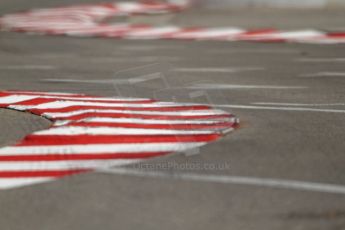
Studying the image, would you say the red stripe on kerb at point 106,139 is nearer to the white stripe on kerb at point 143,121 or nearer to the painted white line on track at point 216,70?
the white stripe on kerb at point 143,121

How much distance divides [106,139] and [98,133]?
0.23m

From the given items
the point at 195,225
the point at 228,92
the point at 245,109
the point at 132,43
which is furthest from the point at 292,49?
the point at 195,225

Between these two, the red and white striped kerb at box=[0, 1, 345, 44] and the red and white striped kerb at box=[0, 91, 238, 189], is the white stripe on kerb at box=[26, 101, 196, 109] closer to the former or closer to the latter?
the red and white striped kerb at box=[0, 91, 238, 189]

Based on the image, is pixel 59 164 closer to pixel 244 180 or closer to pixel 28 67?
pixel 244 180

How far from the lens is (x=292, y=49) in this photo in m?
16.0

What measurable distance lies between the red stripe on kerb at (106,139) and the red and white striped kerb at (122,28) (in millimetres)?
8595

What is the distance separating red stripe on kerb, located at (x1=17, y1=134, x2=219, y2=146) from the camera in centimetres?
851

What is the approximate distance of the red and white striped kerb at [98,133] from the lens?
7762 mm

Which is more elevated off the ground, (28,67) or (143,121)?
(143,121)

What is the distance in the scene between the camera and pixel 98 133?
8.82 m

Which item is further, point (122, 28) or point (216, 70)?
point (122, 28)

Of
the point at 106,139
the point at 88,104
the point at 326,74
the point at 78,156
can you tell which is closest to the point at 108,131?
the point at 106,139

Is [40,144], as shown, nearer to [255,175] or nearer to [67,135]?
[67,135]

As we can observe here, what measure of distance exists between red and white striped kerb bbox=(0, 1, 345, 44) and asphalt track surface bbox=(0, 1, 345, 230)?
2.60 feet
